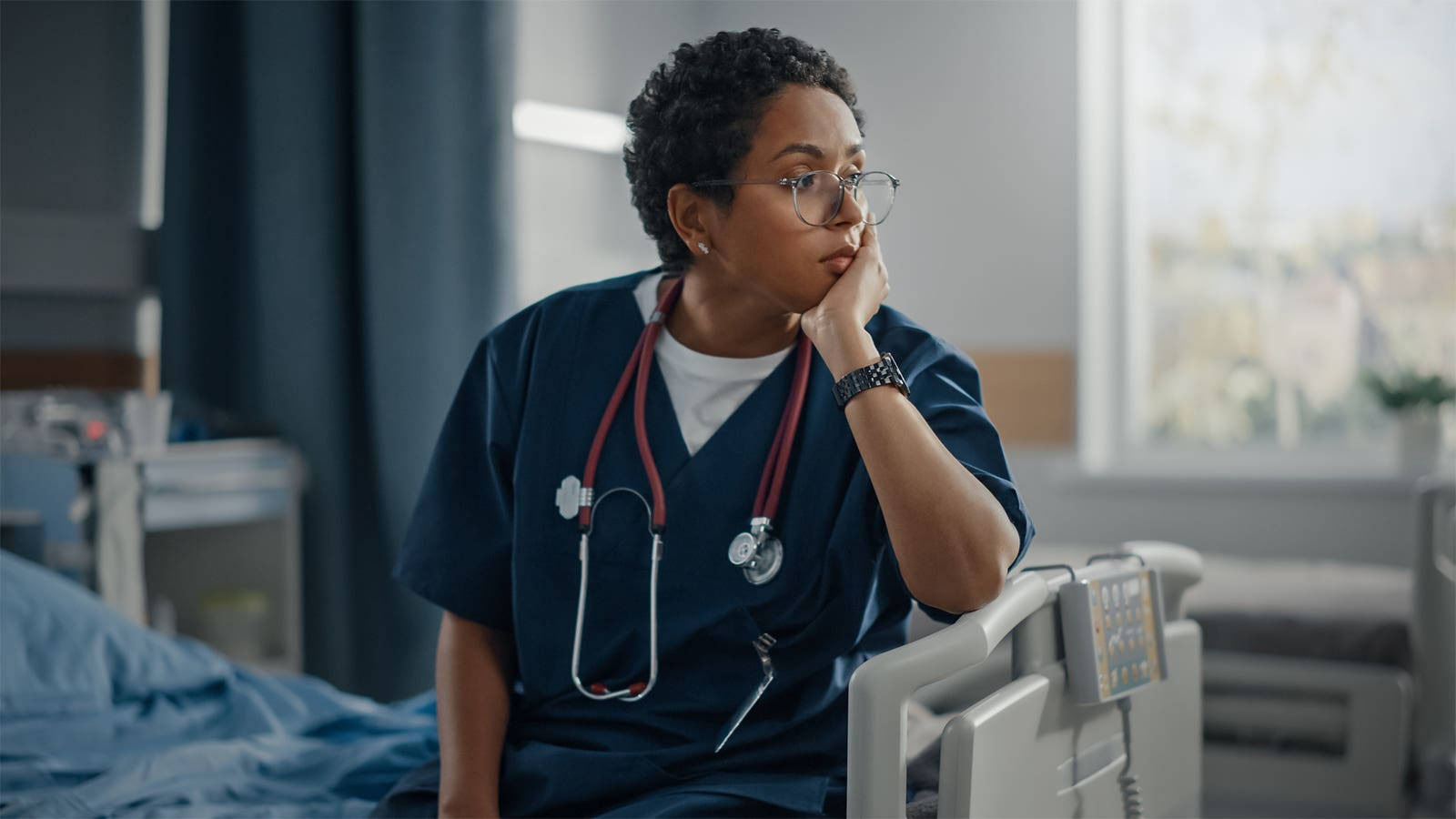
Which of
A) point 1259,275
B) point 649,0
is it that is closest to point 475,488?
point 649,0

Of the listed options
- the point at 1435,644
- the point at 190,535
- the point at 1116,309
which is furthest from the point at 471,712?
the point at 1116,309

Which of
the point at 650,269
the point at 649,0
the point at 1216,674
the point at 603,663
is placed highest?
the point at 649,0

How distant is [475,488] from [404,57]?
1655 mm

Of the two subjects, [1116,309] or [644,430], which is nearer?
[644,430]

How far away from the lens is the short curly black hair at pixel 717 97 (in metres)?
1.10

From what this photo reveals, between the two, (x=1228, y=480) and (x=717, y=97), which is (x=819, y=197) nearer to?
(x=717, y=97)

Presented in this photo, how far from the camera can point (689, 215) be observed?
1180 mm

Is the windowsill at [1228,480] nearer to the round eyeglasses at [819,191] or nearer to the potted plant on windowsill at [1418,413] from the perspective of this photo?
the potted plant on windowsill at [1418,413]

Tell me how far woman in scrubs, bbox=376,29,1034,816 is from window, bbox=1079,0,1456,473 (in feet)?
7.41

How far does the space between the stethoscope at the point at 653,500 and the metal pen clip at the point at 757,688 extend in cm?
5

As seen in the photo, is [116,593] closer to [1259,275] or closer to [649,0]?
[649,0]

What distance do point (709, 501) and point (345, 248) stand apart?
194cm

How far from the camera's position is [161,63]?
295cm

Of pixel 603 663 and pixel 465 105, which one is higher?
pixel 465 105
